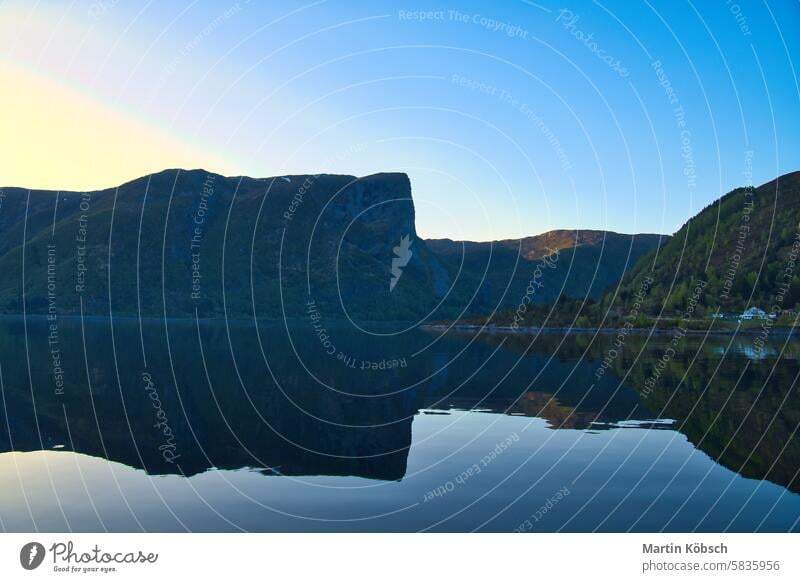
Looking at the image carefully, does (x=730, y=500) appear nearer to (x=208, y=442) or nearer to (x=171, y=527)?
(x=171, y=527)

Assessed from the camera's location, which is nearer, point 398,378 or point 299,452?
point 299,452

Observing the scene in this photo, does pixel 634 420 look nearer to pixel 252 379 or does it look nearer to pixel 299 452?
pixel 299 452

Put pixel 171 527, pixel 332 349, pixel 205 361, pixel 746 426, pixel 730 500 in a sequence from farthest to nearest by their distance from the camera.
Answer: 1. pixel 332 349
2. pixel 205 361
3. pixel 746 426
4. pixel 730 500
5. pixel 171 527

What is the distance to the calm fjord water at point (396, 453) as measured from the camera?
71.5 ft

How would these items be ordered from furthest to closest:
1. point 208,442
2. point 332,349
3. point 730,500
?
point 332,349 → point 208,442 → point 730,500

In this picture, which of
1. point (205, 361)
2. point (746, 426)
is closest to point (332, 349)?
point (205, 361)

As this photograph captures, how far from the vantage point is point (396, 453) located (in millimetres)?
31484

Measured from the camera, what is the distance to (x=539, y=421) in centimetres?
3956

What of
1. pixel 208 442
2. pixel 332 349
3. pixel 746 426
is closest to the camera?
pixel 208 442

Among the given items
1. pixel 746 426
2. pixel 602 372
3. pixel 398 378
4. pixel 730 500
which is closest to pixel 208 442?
pixel 730 500

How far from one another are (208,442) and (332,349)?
277 ft

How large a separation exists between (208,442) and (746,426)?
82.7 ft

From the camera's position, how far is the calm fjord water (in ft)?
71.5

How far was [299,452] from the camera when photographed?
103 ft
